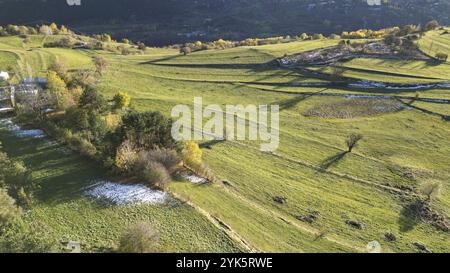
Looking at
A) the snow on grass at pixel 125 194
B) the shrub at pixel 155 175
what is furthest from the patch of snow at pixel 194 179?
the snow on grass at pixel 125 194

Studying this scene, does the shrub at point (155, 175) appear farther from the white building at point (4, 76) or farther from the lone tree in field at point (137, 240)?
the white building at point (4, 76)

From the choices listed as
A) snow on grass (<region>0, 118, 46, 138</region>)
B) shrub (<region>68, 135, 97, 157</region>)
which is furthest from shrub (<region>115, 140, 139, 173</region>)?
snow on grass (<region>0, 118, 46, 138</region>)

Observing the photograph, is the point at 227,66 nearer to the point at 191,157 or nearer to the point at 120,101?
the point at 120,101

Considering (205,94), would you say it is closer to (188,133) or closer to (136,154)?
(188,133)

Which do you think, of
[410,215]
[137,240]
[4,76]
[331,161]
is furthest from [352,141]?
[4,76]
